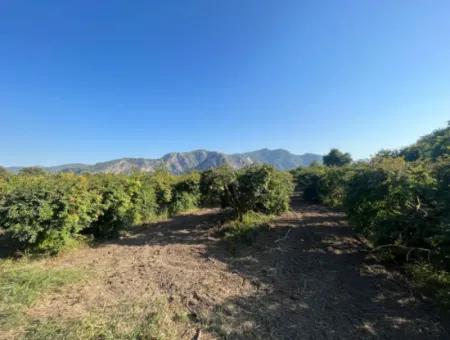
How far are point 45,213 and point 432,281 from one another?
8.17 meters

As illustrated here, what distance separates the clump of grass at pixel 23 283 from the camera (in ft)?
10.6

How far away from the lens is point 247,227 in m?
6.98

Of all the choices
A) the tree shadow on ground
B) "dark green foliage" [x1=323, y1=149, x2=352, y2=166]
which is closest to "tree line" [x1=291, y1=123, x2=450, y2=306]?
the tree shadow on ground

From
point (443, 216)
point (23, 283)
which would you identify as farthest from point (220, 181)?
point (443, 216)

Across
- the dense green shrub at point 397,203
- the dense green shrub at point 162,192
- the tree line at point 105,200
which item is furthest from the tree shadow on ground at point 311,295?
the dense green shrub at point 162,192

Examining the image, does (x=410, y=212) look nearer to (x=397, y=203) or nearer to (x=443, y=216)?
(x=397, y=203)

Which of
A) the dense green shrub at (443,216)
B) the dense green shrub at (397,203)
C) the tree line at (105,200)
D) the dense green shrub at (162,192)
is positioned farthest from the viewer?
the dense green shrub at (162,192)

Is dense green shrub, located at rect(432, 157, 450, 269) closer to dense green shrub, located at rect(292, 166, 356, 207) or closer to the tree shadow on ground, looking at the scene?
the tree shadow on ground

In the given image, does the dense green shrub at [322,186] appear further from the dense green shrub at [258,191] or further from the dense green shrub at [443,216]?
the dense green shrub at [443,216]

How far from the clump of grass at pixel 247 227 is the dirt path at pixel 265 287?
0.30 meters

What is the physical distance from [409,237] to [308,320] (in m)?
2.82

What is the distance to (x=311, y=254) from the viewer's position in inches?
224

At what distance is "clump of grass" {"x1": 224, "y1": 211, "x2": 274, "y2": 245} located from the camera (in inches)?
259

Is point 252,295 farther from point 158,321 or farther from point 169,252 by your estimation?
point 169,252
